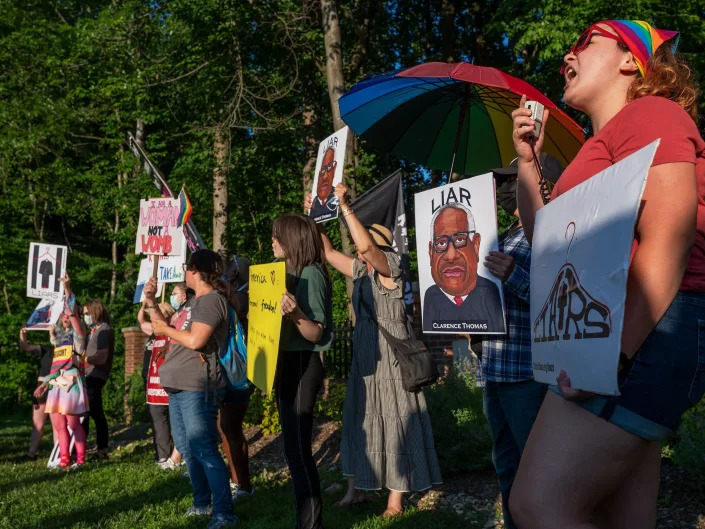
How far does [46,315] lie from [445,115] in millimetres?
6755

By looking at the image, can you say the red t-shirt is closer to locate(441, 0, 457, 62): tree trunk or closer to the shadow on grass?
the shadow on grass

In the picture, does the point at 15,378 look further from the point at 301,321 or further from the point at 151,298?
the point at 301,321

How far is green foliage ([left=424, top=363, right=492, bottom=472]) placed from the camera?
22.2 feet

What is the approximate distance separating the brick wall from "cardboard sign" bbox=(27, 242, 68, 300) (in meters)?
6.29

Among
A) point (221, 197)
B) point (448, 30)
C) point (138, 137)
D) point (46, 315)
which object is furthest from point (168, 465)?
point (138, 137)

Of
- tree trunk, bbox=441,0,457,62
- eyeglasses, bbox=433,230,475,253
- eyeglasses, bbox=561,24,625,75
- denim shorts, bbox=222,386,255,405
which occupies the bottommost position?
denim shorts, bbox=222,386,255,405

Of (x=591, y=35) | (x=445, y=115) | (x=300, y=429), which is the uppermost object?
(x=445, y=115)

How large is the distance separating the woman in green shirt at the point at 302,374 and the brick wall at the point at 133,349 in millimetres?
11908

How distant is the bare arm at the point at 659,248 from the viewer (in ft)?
6.11

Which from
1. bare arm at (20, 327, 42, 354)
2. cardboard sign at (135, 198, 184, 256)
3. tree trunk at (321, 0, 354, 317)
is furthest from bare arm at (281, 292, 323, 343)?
bare arm at (20, 327, 42, 354)

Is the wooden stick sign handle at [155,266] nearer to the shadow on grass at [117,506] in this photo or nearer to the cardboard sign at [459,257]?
the shadow on grass at [117,506]

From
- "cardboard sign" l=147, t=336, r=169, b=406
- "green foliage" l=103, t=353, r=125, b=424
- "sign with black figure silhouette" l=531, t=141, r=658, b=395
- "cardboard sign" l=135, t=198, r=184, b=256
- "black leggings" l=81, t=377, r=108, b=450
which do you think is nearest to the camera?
"sign with black figure silhouette" l=531, t=141, r=658, b=395

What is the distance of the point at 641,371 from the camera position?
76.4 inches

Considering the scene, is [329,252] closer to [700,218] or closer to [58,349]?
[700,218]
